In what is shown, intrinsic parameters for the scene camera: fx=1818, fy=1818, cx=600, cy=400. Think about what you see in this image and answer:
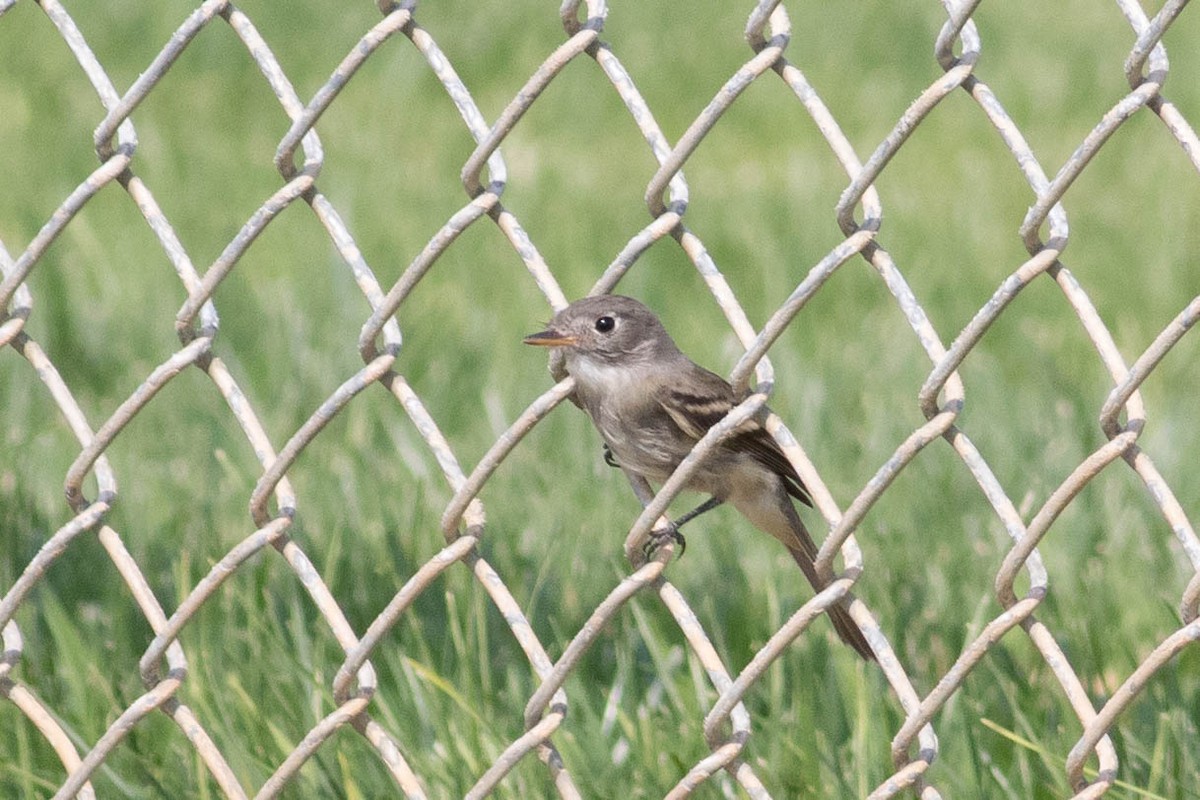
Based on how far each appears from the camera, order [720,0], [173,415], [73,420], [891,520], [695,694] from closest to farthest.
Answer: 1. [73,420]
2. [695,694]
3. [891,520]
4. [173,415]
5. [720,0]

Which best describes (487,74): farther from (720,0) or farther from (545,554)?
(545,554)

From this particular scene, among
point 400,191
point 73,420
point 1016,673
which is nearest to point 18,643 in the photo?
point 73,420

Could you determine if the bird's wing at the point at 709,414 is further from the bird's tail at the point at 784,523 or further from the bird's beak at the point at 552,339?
the bird's beak at the point at 552,339

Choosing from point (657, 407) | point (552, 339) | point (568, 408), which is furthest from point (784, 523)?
point (568, 408)

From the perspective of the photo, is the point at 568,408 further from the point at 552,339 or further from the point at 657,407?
the point at 552,339

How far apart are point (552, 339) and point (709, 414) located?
0.38 meters

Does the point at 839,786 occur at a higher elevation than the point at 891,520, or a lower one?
lower

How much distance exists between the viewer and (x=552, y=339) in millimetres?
3119

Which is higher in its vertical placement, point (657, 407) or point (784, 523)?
point (657, 407)

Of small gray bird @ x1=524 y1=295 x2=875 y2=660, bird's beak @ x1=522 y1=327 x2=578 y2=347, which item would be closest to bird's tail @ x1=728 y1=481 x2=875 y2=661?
small gray bird @ x1=524 y1=295 x2=875 y2=660

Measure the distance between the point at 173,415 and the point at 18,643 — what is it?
8.45 ft

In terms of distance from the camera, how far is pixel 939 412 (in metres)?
2.40

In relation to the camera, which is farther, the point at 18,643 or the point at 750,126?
the point at 750,126

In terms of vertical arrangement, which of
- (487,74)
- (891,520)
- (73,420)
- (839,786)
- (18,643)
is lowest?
(839,786)
